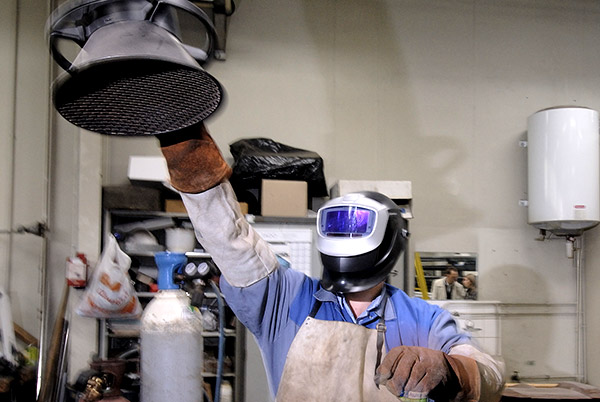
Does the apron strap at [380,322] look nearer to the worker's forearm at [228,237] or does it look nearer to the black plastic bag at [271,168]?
the worker's forearm at [228,237]

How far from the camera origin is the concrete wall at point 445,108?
3.99 meters

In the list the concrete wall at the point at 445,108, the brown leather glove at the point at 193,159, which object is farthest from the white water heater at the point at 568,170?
the brown leather glove at the point at 193,159

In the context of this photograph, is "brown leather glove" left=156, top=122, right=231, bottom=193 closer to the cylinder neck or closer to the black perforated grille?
the black perforated grille

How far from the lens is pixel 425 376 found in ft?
4.15

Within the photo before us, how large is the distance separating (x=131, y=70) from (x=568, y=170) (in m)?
3.58

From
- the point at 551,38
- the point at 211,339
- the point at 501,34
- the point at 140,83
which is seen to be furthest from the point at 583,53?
the point at 140,83

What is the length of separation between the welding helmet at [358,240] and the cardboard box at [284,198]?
151 cm

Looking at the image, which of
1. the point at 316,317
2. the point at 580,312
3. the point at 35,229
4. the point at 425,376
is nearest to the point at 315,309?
the point at 316,317

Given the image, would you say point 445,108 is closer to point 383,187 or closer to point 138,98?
point 383,187

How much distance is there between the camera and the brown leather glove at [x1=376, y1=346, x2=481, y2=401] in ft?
4.13

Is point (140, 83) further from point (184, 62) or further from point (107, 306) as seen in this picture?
point (107, 306)

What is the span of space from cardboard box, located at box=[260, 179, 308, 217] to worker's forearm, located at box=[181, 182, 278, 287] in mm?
1854

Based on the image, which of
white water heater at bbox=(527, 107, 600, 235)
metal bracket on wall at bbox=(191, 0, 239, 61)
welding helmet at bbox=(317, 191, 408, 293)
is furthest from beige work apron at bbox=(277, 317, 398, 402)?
white water heater at bbox=(527, 107, 600, 235)

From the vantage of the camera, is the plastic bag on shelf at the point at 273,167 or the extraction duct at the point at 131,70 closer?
the extraction duct at the point at 131,70
